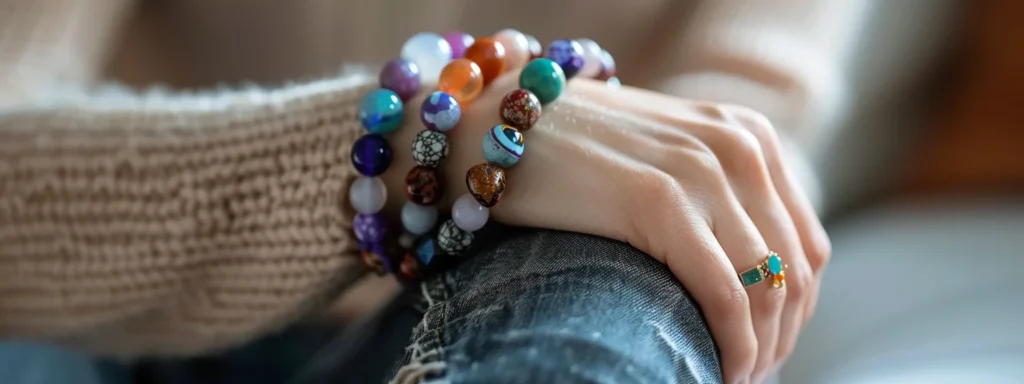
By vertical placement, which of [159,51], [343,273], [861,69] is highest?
[861,69]

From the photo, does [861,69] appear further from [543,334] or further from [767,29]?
[543,334]

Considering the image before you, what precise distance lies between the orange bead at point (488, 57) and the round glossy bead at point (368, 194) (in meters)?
0.11

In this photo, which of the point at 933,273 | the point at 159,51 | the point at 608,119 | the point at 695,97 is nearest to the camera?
the point at 608,119

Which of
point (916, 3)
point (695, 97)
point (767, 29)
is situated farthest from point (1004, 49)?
point (695, 97)

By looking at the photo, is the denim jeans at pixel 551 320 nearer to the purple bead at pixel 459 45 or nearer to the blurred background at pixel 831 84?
the purple bead at pixel 459 45

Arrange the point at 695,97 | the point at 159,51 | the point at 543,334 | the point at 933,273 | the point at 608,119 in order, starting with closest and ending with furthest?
1. the point at 543,334
2. the point at 608,119
3. the point at 695,97
4. the point at 933,273
5. the point at 159,51

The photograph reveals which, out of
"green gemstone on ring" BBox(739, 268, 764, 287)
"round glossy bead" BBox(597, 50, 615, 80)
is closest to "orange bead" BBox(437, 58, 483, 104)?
"round glossy bead" BBox(597, 50, 615, 80)

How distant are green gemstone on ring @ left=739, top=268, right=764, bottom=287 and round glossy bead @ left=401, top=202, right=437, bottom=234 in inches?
8.6

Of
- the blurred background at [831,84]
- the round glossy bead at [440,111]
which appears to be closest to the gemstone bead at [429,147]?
the round glossy bead at [440,111]

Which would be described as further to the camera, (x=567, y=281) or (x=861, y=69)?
(x=861, y=69)

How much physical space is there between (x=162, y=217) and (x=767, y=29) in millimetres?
590

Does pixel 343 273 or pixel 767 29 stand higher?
pixel 767 29

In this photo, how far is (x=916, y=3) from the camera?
0.96 m

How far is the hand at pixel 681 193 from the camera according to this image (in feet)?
1.53
